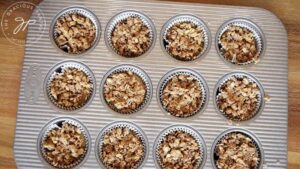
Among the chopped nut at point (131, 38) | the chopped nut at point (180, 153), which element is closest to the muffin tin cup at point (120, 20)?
the chopped nut at point (131, 38)

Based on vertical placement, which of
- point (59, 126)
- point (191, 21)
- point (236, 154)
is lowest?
point (236, 154)

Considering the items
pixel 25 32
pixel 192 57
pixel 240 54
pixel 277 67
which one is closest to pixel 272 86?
pixel 277 67

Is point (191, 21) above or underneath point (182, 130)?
above

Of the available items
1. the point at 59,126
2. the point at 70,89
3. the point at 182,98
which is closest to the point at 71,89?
the point at 70,89

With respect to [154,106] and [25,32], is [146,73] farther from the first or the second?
[25,32]

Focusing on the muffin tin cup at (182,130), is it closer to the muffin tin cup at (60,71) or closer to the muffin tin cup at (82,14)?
the muffin tin cup at (60,71)

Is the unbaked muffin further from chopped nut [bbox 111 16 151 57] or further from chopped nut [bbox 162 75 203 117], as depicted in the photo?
chopped nut [bbox 162 75 203 117]

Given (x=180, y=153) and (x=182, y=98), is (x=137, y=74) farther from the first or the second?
(x=180, y=153)
